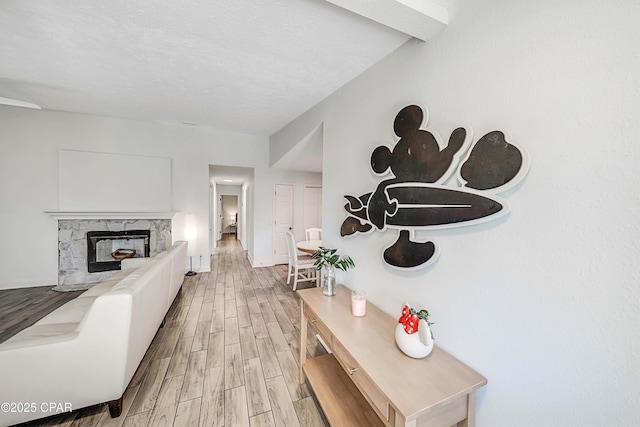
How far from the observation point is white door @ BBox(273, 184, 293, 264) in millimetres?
5332

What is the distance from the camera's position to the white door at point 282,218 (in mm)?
5332

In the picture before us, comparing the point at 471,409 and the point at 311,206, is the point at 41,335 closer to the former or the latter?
the point at 471,409

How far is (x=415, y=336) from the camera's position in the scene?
112cm

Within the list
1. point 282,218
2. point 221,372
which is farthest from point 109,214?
point 221,372

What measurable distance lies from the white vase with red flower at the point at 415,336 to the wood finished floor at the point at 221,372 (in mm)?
893

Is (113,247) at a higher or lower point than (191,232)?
lower

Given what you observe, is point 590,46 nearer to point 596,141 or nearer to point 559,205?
point 596,141

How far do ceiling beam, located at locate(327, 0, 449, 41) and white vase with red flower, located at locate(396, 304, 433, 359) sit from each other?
5.16 ft

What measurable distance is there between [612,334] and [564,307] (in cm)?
12

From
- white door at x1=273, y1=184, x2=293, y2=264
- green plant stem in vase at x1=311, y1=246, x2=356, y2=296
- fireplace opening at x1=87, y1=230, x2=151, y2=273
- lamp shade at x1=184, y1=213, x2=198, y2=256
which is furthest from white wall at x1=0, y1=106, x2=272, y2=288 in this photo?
green plant stem in vase at x1=311, y1=246, x2=356, y2=296

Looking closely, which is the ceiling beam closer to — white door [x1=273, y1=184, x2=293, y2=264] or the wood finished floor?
the wood finished floor

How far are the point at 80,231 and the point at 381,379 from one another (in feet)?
17.1

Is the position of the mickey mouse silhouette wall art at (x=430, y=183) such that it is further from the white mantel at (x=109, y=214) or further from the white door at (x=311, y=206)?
the white mantel at (x=109, y=214)

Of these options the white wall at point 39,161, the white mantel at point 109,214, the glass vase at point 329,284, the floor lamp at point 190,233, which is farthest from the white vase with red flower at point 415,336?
the white wall at point 39,161
